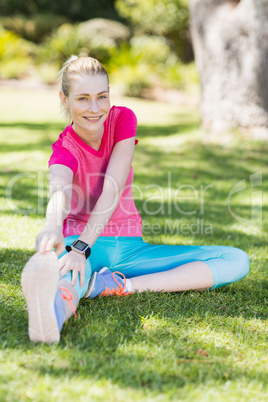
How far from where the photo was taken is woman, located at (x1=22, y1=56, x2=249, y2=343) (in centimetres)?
238

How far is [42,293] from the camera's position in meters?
1.91

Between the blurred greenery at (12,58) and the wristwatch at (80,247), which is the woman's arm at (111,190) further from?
the blurred greenery at (12,58)

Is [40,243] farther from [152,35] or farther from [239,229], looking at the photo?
[152,35]

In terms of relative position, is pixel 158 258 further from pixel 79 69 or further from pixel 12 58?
pixel 12 58

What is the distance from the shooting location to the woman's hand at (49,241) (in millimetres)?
1994

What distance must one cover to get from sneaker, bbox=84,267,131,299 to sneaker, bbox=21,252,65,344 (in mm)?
498

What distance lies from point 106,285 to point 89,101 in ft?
3.34

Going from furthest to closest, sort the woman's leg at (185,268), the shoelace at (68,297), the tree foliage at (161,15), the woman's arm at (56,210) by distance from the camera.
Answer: the tree foliage at (161,15) → the woman's leg at (185,268) → the shoelace at (68,297) → the woman's arm at (56,210)

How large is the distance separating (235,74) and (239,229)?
4018mm

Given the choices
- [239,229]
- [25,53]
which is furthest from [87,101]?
[25,53]

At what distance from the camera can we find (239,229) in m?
4.37

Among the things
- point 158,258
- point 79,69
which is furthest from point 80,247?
point 79,69

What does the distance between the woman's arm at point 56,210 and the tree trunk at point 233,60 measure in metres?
5.71

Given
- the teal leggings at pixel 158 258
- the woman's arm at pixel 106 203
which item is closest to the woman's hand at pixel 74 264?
the woman's arm at pixel 106 203
